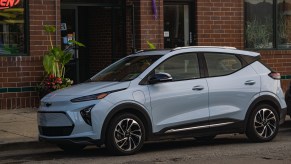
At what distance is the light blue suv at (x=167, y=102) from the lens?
27.8 feet

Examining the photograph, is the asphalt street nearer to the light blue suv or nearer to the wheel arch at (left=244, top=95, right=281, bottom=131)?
the light blue suv

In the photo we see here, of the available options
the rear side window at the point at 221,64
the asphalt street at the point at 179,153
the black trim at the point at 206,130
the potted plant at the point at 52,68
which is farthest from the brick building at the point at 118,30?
the black trim at the point at 206,130

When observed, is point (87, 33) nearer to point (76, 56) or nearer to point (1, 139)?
point (76, 56)

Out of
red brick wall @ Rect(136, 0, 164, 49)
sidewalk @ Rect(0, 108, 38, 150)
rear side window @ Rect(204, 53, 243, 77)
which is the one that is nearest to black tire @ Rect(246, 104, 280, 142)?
rear side window @ Rect(204, 53, 243, 77)

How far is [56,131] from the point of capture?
863cm

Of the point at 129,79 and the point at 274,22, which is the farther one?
the point at 274,22

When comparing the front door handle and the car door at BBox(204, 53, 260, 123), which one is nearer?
the front door handle

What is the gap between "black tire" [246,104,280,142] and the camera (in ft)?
31.9

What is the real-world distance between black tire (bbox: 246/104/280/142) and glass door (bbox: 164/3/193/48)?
646 centimetres

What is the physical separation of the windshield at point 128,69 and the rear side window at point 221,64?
891mm

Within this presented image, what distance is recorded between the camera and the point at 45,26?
13766mm

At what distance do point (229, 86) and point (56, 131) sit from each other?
288 cm

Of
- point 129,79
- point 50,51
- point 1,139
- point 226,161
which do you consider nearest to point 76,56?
point 50,51

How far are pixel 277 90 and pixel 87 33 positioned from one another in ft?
25.7
